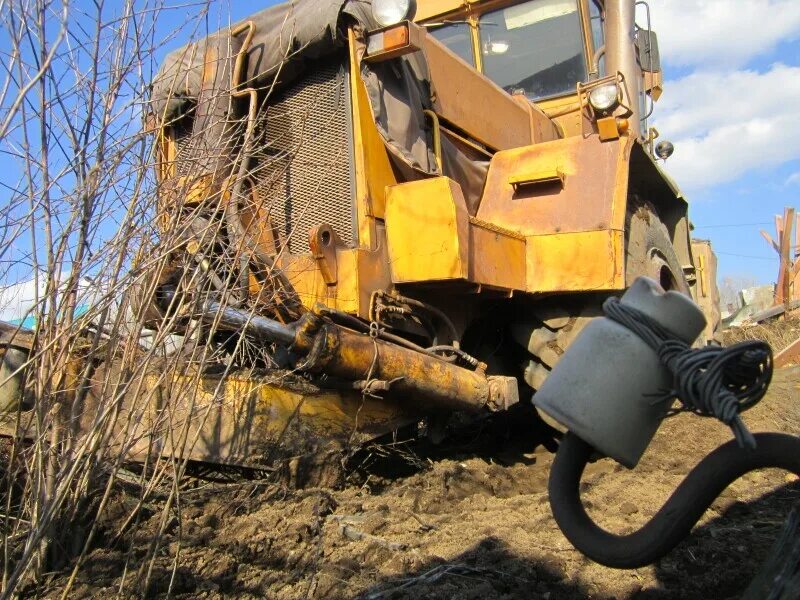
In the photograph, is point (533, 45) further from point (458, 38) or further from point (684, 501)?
point (684, 501)

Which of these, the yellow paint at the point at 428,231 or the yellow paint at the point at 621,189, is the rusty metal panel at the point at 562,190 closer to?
the yellow paint at the point at 621,189

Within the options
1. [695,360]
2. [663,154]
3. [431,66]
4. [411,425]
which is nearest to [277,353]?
[411,425]

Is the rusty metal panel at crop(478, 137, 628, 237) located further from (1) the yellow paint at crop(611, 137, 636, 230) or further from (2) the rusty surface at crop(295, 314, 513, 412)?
(2) the rusty surface at crop(295, 314, 513, 412)

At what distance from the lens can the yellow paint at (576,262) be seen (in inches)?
146

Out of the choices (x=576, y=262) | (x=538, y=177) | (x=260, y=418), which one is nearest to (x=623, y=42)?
(x=538, y=177)

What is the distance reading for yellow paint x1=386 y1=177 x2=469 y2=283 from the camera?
3201mm

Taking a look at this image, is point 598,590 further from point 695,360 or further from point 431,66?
point 431,66

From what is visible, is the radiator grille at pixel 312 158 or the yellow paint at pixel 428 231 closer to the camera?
the yellow paint at pixel 428 231

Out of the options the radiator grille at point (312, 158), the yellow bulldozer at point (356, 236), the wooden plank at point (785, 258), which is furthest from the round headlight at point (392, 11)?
the wooden plank at point (785, 258)

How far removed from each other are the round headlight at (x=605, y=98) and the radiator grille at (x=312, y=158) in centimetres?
152

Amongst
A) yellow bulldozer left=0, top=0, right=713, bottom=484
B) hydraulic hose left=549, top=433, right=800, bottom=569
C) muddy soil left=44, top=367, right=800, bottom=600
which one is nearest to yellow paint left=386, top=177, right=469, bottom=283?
yellow bulldozer left=0, top=0, right=713, bottom=484

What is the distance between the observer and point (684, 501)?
51.9 inches

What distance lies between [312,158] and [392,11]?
81 cm

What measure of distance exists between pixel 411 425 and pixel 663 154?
4030 mm
